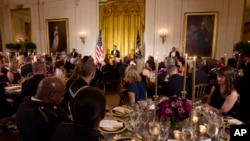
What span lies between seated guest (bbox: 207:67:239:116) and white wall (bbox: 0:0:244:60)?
3.46 metres

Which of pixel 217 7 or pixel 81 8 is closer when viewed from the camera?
pixel 217 7

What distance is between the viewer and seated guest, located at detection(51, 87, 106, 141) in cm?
→ 140

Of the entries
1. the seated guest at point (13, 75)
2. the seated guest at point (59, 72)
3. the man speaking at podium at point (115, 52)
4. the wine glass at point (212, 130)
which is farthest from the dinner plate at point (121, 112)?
the man speaking at podium at point (115, 52)

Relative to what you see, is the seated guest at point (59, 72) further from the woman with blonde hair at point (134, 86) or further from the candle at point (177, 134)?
the candle at point (177, 134)

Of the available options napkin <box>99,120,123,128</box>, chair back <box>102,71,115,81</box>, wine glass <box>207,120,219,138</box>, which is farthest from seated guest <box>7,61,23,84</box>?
wine glass <box>207,120,219,138</box>

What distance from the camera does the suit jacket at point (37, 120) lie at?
1.89 metres

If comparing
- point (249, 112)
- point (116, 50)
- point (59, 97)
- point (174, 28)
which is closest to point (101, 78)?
point (116, 50)

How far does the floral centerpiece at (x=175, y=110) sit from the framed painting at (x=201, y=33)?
7366 millimetres

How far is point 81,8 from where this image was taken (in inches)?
444

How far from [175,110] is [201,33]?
761 cm

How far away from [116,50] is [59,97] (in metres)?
8.50

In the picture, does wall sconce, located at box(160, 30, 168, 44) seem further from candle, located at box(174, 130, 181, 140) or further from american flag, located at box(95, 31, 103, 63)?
candle, located at box(174, 130, 181, 140)

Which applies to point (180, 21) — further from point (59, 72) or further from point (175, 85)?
point (59, 72)

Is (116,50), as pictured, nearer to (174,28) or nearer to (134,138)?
(174,28)
